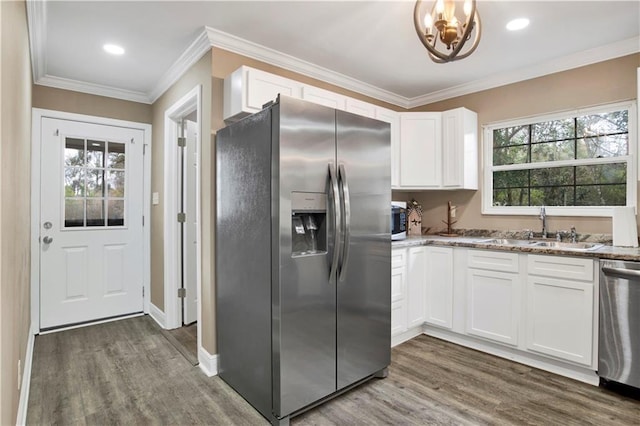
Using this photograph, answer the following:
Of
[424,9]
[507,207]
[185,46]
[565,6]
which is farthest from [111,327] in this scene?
[565,6]

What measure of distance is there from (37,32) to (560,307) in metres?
4.24

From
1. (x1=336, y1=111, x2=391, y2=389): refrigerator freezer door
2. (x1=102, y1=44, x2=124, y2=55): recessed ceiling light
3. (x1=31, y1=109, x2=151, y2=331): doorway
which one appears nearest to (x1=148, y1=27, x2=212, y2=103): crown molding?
(x1=102, y1=44, x2=124, y2=55): recessed ceiling light

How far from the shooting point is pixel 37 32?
8.06ft

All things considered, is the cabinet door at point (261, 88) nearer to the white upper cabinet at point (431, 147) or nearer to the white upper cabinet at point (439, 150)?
the white upper cabinet at point (431, 147)

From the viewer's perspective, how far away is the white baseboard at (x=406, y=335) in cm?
317

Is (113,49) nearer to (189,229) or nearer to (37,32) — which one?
(37,32)

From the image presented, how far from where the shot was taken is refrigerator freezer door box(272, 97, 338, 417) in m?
1.98

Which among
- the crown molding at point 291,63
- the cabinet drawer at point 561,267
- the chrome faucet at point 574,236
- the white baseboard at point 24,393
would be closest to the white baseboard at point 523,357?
the cabinet drawer at point 561,267

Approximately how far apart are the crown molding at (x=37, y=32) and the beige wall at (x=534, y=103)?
11.5 ft

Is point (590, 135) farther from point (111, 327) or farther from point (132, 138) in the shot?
point (111, 327)

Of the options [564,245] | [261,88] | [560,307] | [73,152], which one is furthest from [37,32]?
[564,245]

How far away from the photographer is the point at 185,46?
2.79 metres

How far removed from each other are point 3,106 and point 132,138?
285 centimetres

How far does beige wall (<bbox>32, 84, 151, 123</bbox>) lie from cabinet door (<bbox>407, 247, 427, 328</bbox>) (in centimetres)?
333
